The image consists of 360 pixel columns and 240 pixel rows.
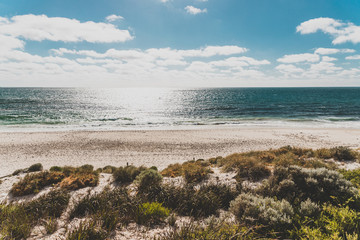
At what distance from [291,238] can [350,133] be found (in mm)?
35346

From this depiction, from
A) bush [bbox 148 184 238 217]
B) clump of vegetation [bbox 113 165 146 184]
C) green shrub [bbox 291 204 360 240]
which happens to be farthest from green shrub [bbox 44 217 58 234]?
green shrub [bbox 291 204 360 240]

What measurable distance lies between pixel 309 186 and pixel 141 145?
808 inches

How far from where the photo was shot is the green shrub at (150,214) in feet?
16.9

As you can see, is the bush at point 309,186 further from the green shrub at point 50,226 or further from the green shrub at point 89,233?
the green shrub at point 50,226

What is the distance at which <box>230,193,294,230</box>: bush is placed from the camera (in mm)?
4805

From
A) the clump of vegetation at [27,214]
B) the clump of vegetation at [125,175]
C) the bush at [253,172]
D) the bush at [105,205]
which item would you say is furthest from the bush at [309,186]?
the clump of vegetation at [27,214]

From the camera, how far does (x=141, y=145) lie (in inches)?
957

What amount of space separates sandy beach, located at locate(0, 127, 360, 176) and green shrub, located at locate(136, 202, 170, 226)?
1145 cm

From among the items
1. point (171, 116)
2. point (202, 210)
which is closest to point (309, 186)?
point (202, 210)

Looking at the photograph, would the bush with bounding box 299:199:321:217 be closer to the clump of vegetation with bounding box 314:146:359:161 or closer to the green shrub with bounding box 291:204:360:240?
the green shrub with bounding box 291:204:360:240

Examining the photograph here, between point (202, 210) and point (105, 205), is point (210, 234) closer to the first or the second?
point (202, 210)

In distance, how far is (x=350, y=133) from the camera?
29.0 metres

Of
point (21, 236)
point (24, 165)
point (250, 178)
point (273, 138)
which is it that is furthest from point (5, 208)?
point (273, 138)

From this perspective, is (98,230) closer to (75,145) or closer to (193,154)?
(193,154)
